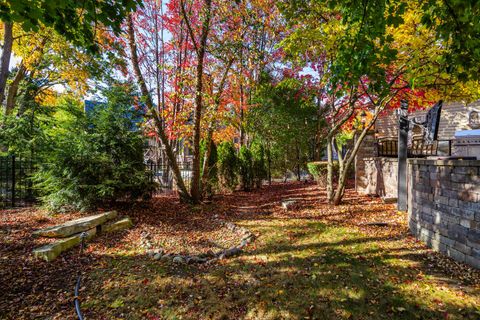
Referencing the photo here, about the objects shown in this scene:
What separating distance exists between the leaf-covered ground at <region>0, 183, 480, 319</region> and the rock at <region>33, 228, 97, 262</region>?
0.37ft

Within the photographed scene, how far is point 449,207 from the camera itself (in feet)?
11.8

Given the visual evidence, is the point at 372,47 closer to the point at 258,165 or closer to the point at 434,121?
the point at 434,121

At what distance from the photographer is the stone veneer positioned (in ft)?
10.4

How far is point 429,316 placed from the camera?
2357 millimetres

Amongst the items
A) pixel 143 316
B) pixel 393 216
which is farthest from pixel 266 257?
pixel 393 216

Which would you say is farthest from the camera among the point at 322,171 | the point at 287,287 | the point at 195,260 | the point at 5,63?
the point at 322,171

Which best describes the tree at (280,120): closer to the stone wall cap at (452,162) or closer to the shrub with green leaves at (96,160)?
the shrub with green leaves at (96,160)

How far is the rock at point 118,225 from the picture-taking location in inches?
183

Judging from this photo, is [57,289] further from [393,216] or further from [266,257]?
[393,216]

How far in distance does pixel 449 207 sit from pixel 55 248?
5991 millimetres

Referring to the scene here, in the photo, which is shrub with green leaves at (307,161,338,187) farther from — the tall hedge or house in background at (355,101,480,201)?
the tall hedge

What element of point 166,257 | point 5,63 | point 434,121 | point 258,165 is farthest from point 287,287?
point 258,165

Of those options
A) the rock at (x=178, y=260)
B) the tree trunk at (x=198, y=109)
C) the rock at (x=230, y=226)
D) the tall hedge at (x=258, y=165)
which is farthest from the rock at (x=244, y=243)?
the tall hedge at (x=258, y=165)

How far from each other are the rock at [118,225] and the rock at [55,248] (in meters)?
0.49
